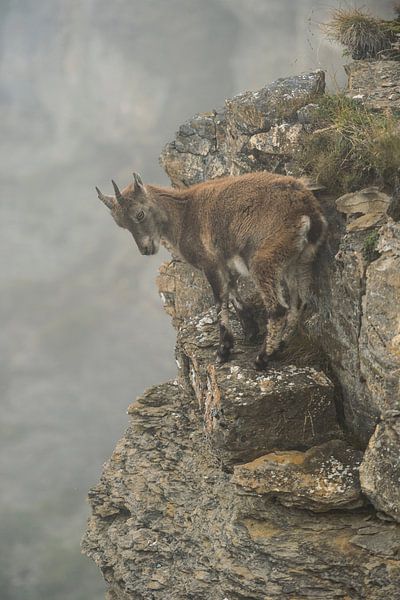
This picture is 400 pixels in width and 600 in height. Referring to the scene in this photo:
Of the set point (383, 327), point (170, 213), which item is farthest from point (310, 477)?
point (170, 213)

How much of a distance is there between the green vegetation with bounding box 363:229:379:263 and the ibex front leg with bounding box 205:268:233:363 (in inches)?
130

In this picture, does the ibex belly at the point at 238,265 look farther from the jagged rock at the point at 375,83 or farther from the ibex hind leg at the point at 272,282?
the jagged rock at the point at 375,83

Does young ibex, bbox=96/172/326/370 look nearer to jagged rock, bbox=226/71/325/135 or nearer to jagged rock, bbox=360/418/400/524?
jagged rock, bbox=360/418/400/524

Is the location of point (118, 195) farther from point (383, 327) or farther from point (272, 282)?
point (383, 327)

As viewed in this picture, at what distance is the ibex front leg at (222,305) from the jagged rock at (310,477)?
104 inches

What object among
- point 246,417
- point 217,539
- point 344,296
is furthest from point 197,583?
point 344,296

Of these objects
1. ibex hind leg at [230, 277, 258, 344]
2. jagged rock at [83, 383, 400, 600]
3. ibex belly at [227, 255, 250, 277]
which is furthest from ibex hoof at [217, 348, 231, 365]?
jagged rock at [83, 383, 400, 600]

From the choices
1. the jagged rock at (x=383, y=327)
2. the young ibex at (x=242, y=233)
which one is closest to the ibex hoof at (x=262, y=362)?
the young ibex at (x=242, y=233)

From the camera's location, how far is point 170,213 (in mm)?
14945

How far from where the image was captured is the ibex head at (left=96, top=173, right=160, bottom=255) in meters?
15.0

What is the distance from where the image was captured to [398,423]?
1016 centimetres

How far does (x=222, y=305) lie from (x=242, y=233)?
1.71m

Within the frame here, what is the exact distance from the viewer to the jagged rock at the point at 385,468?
10.2 m

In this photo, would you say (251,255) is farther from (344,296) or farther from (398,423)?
(398,423)
